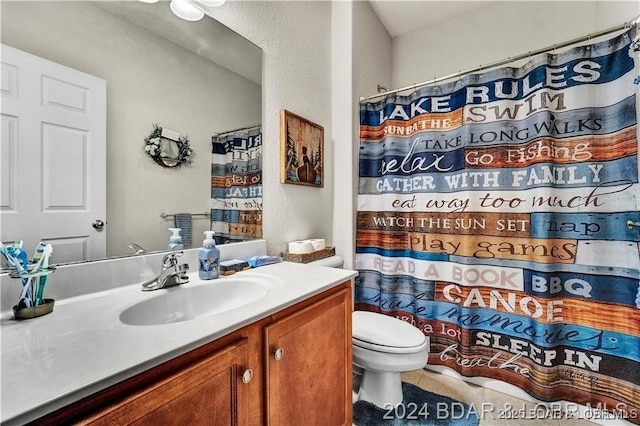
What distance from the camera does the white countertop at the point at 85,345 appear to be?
1.40ft

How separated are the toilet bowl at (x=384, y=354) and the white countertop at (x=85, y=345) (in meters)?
0.69

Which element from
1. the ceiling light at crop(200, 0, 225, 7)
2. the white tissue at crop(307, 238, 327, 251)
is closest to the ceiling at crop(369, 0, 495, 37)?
the ceiling light at crop(200, 0, 225, 7)

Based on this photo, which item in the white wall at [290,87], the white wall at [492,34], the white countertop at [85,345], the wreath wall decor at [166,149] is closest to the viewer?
the white countertop at [85,345]

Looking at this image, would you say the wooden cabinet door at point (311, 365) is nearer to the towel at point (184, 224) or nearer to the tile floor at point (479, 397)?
the towel at point (184, 224)

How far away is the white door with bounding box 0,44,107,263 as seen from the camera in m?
0.74

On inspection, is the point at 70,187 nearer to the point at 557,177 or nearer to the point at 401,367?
the point at 401,367

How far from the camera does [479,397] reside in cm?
156

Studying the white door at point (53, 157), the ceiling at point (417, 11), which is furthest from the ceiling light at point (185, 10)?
the ceiling at point (417, 11)

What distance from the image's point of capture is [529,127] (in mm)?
1474

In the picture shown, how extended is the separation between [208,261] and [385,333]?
95cm

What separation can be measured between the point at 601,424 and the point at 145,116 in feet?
8.15

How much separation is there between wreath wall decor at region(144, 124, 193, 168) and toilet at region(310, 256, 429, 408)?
90cm

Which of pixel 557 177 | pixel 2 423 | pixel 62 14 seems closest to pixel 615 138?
pixel 557 177

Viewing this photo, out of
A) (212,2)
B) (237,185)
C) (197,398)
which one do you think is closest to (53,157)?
(237,185)
